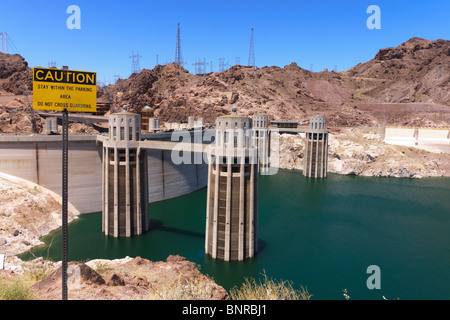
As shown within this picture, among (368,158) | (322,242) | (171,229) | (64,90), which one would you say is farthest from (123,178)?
(368,158)

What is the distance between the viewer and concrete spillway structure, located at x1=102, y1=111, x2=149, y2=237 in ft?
116

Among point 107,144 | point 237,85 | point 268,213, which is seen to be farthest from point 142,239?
point 237,85

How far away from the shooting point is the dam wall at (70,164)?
39.6 metres

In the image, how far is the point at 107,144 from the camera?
117 feet

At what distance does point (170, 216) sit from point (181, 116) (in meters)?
68.3

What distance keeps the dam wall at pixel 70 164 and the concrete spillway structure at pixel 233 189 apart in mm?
20464

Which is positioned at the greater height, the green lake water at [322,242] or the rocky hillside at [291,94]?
the rocky hillside at [291,94]

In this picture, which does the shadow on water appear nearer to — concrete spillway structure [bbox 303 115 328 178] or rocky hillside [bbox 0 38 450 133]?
concrete spillway structure [bbox 303 115 328 178]

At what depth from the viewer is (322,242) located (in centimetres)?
3662

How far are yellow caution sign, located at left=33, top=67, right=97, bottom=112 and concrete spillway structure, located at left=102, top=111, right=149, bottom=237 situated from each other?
78.0 feet

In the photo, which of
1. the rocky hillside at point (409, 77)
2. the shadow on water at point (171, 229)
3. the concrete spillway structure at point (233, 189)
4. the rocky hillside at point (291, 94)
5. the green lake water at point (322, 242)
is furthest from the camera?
the rocky hillside at point (409, 77)

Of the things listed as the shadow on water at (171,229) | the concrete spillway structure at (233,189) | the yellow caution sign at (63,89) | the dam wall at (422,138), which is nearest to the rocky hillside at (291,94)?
the dam wall at (422,138)

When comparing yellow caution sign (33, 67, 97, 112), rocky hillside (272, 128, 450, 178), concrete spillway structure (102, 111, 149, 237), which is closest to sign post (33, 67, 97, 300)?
yellow caution sign (33, 67, 97, 112)

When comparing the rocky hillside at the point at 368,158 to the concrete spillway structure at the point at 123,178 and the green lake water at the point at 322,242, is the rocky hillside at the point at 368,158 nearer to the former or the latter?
the green lake water at the point at 322,242
